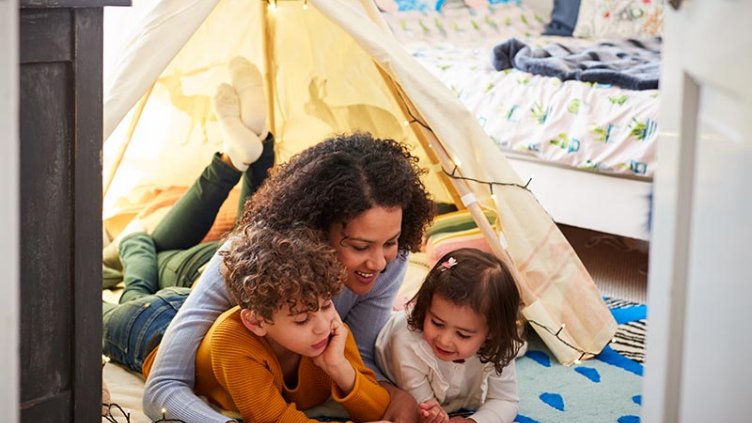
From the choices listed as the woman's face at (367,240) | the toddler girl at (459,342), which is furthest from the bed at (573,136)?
the woman's face at (367,240)

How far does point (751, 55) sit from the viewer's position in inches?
36.5

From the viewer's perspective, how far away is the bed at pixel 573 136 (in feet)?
10.7

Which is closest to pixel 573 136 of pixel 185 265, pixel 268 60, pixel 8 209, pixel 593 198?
pixel 593 198

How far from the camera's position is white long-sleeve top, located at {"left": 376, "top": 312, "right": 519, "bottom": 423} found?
6.78ft

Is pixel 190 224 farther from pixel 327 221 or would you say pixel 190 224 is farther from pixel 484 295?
pixel 484 295

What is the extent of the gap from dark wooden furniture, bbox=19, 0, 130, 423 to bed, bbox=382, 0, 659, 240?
6.59 feet

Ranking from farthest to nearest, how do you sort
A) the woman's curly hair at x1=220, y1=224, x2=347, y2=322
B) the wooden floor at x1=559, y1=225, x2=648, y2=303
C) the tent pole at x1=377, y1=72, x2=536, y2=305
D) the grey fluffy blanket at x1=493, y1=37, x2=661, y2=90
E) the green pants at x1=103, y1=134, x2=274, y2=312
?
the grey fluffy blanket at x1=493, y1=37, x2=661, y2=90
the wooden floor at x1=559, y1=225, x2=648, y2=303
the green pants at x1=103, y1=134, x2=274, y2=312
the tent pole at x1=377, y1=72, x2=536, y2=305
the woman's curly hair at x1=220, y1=224, x2=347, y2=322

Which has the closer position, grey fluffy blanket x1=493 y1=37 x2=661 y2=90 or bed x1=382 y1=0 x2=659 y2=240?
bed x1=382 y1=0 x2=659 y2=240

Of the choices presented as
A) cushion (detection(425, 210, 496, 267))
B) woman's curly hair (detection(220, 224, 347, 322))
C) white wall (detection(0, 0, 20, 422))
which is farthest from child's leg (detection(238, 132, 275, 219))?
white wall (detection(0, 0, 20, 422))

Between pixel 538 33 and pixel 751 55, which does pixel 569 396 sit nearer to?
Result: pixel 751 55

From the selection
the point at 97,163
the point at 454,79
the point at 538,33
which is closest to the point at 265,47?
the point at 454,79

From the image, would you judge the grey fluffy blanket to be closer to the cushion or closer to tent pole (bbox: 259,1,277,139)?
the cushion

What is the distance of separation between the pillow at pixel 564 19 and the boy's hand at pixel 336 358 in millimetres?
2907

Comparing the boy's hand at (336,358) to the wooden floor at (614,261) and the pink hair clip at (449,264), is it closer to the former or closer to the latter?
the pink hair clip at (449,264)
